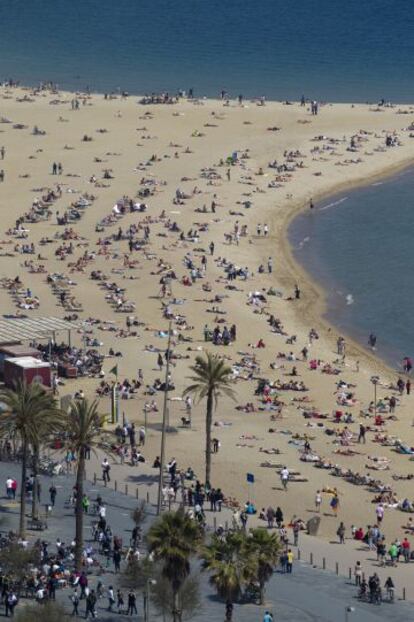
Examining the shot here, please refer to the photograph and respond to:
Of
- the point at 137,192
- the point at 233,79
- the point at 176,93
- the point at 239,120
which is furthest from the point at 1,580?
the point at 233,79

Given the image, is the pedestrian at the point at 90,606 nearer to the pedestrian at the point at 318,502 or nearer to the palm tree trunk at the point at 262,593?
the palm tree trunk at the point at 262,593

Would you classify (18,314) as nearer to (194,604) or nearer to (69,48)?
(194,604)

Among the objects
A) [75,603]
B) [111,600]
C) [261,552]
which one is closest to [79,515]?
[111,600]

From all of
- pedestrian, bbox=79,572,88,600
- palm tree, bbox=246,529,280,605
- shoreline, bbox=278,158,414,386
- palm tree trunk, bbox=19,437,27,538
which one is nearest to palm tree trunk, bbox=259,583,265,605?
palm tree, bbox=246,529,280,605

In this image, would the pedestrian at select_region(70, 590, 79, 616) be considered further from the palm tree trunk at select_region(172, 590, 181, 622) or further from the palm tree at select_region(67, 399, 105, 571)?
the palm tree at select_region(67, 399, 105, 571)

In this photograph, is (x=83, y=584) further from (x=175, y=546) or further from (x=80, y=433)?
(x=80, y=433)
